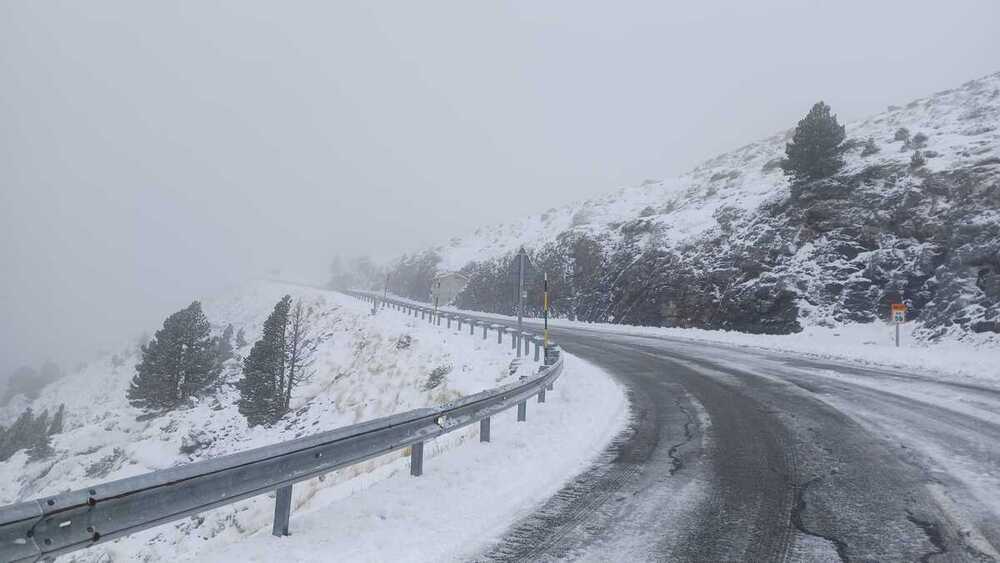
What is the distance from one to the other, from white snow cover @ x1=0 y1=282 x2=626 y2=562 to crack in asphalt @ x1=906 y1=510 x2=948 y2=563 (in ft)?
9.88

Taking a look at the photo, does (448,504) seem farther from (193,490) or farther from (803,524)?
(803,524)

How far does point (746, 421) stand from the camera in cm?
827

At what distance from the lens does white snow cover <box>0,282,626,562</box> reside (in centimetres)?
575

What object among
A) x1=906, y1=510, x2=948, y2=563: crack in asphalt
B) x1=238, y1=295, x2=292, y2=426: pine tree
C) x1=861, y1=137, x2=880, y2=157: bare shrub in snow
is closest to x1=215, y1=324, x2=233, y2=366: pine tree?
x1=238, y1=295, x2=292, y2=426: pine tree

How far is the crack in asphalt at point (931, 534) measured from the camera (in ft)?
11.9

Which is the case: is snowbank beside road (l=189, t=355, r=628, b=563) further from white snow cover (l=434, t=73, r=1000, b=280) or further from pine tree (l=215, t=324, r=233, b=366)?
pine tree (l=215, t=324, r=233, b=366)

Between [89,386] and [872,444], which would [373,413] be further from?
[89,386]

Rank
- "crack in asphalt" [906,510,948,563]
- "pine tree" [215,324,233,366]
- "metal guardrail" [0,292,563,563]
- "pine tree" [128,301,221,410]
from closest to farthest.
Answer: "metal guardrail" [0,292,563,563], "crack in asphalt" [906,510,948,563], "pine tree" [128,301,221,410], "pine tree" [215,324,233,366]

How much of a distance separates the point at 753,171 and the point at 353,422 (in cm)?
3772

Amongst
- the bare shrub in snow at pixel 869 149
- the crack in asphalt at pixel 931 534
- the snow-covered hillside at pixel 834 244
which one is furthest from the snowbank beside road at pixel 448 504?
the bare shrub in snow at pixel 869 149

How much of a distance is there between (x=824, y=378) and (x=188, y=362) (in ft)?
109

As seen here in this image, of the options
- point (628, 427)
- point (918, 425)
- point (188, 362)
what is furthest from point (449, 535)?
point (188, 362)

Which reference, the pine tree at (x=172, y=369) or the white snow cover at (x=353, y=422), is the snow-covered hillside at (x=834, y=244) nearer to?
the white snow cover at (x=353, y=422)

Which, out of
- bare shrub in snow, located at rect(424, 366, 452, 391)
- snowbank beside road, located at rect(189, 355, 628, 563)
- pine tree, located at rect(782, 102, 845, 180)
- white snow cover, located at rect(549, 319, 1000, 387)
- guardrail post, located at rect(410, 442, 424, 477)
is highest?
pine tree, located at rect(782, 102, 845, 180)
